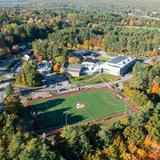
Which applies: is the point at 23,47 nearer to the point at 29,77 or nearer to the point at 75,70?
the point at 75,70

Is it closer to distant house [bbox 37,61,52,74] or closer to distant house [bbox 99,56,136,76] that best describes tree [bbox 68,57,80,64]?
distant house [bbox 37,61,52,74]

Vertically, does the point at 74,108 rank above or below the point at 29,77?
below

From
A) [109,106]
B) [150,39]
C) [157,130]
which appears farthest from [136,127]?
[150,39]

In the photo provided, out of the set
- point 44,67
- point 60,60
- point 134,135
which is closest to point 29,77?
point 44,67

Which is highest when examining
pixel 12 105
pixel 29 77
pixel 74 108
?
pixel 12 105

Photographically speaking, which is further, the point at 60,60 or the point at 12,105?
→ the point at 60,60

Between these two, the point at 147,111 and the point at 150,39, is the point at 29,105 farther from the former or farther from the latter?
the point at 150,39

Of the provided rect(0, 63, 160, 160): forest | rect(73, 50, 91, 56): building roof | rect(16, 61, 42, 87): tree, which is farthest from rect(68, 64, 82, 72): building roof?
rect(0, 63, 160, 160): forest

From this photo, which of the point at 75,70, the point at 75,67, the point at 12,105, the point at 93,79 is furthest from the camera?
the point at 75,67
